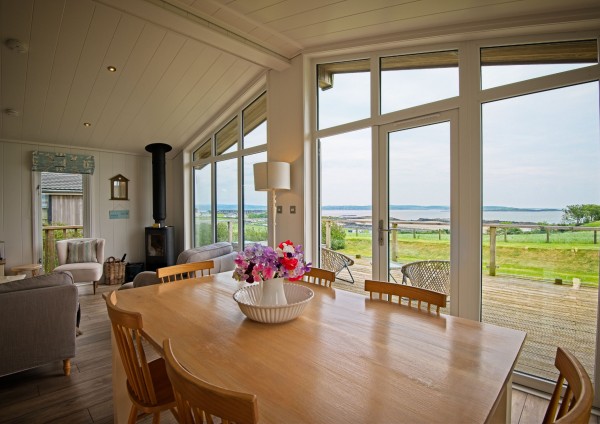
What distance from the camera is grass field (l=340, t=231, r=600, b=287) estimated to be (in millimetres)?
2072

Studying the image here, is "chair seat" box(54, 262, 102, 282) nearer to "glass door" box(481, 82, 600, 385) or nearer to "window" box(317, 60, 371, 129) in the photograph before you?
"window" box(317, 60, 371, 129)

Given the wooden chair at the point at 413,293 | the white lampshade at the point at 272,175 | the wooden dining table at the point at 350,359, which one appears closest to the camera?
the wooden dining table at the point at 350,359

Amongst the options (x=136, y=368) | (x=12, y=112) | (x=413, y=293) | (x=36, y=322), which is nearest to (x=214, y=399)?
(x=136, y=368)

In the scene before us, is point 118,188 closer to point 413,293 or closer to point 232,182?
point 232,182

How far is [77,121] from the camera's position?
4.77m

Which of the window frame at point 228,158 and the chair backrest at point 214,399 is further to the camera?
the window frame at point 228,158

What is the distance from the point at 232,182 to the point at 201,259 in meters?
2.08

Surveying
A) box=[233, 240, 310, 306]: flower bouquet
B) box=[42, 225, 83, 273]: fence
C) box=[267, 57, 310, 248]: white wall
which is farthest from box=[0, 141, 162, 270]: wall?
box=[233, 240, 310, 306]: flower bouquet

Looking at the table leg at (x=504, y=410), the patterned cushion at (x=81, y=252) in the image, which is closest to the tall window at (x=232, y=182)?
the patterned cushion at (x=81, y=252)

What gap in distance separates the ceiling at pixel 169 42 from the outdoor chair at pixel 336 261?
7.40 ft

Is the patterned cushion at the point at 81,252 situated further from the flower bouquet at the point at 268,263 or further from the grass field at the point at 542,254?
the grass field at the point at 542,254

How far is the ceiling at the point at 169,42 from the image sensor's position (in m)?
2.46

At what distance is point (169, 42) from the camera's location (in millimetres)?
3492

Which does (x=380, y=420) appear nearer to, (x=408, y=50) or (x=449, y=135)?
(x=449, y=135)
